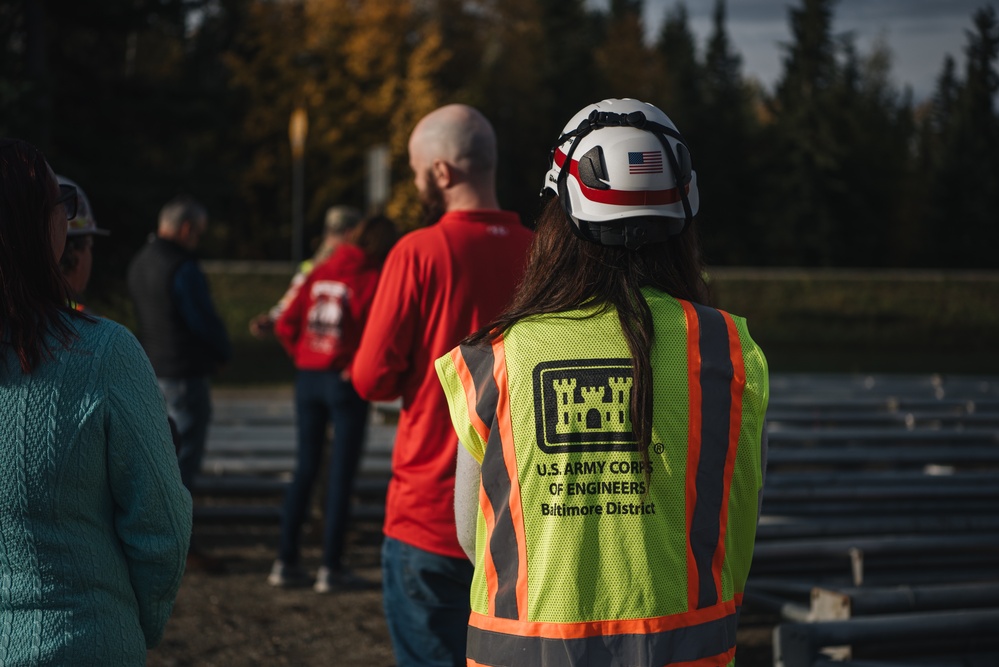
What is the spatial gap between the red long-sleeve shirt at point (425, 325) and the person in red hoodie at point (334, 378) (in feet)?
9.29

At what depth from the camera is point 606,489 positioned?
202 centimetres

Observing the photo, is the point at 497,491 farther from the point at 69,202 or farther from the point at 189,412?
the point at 189,412

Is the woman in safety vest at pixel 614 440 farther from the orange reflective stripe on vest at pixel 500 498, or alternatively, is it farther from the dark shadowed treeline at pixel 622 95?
the dark shadowed treeline at pixel 622 95

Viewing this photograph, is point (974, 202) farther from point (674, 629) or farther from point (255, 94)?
point (674, 629)

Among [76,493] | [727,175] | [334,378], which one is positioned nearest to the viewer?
[76,493]

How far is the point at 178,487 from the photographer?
7.26 ft

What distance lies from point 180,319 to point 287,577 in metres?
1.61

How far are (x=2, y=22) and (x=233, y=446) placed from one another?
781cm

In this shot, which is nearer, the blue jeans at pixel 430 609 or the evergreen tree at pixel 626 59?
the blue jeans at pixel 430 609

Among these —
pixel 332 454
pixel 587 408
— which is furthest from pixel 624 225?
pixel 332 454

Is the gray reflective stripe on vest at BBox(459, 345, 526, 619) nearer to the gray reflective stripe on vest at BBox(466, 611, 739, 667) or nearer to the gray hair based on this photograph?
the gray reflective stripe on vest at BBox(466, 611, 739, 667)

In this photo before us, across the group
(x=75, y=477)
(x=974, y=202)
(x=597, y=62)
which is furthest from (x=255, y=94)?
(x=75, y=477)

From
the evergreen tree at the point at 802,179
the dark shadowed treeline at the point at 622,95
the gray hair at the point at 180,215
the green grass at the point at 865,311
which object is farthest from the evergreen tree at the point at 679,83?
the gray hair at the point at 180,215

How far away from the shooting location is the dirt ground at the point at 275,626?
210 inches
